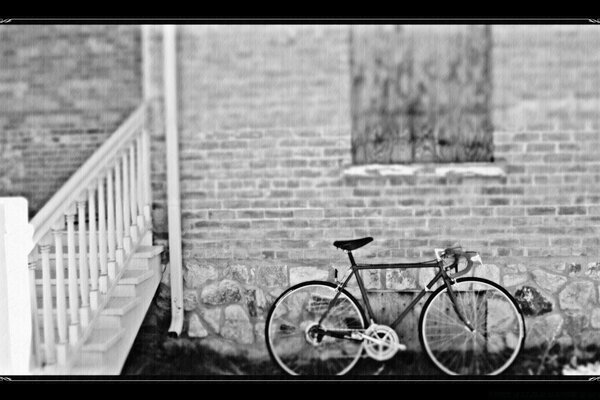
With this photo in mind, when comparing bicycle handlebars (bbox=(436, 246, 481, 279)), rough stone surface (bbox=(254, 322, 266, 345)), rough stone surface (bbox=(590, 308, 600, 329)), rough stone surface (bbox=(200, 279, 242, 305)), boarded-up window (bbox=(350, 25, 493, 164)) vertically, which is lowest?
rough stone surface (bbox=(254, 322, 266, 345))

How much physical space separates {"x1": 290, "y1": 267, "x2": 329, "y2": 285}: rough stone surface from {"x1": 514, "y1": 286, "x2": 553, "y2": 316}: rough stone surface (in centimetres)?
121

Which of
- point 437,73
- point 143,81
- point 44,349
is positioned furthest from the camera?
point 143,81

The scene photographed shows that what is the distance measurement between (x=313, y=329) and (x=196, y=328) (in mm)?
758

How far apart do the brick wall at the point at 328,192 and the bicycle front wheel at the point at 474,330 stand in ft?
0.37

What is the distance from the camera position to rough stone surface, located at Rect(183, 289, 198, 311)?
3.81 metres

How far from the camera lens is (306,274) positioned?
3.77m

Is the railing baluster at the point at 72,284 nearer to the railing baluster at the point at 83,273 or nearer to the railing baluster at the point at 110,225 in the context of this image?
the railing baluster at the point at 83,273

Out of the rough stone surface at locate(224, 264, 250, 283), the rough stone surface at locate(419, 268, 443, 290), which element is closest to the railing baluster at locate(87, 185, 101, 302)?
the rough stone surface at locate(224, 264, 250, 283)

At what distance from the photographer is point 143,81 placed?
12.7 ft

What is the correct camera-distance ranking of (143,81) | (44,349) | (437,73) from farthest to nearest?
(143,81) < (437,73) < (44,349)

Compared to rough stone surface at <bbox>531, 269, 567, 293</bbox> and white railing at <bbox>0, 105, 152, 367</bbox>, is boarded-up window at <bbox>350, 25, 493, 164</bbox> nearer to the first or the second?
rough stone surface at <bbox>531, 269, 567, 293</bbox>
